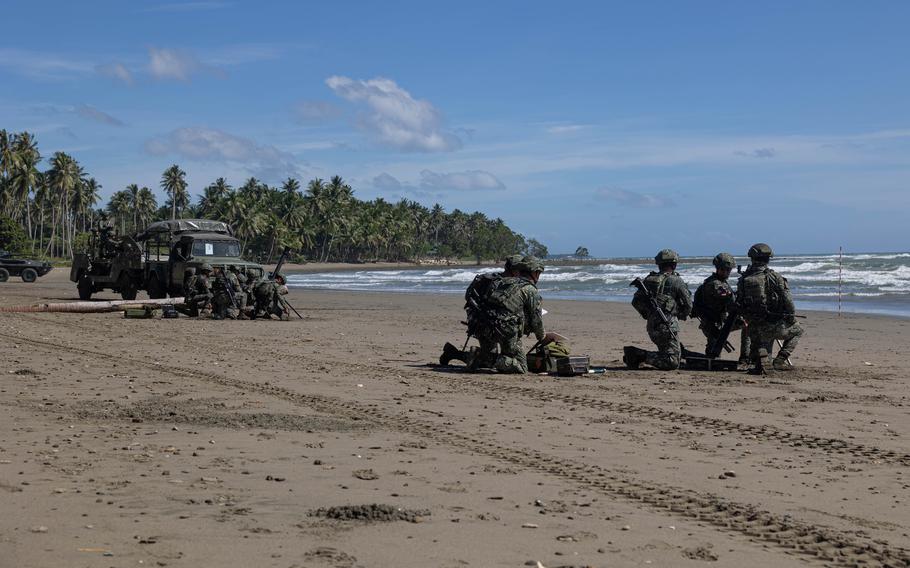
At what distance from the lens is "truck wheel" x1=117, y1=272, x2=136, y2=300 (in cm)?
2977

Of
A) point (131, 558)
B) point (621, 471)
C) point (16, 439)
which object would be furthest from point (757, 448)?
point (16, 439)

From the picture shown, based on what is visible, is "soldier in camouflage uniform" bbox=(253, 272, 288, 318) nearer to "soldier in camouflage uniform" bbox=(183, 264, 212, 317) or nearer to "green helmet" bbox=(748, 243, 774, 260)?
"soldier in camouflage uniform" bbox=(183, 264, 212, 317)

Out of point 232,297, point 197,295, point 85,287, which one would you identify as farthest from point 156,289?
point 232,297

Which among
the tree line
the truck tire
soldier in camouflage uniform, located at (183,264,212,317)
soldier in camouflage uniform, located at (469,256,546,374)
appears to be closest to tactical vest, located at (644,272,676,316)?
soldier in camouflage uniform, located at (469,256,546,374)

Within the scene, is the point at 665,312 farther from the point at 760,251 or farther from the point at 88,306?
the point at 88,306

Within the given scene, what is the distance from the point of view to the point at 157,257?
28781 millimetres

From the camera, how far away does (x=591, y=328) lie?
2288 centimetres

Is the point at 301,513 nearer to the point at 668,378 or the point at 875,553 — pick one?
the point at 875,553

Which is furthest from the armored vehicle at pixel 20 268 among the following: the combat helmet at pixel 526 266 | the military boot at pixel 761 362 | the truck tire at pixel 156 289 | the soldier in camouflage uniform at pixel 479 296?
the military boot at pixel 761 362

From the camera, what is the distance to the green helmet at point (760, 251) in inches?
532

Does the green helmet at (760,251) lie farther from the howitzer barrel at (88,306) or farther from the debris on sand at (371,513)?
the howitzer barrel at (88,306)

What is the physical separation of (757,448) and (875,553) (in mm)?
3020

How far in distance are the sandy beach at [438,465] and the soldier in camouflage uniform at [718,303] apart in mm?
905

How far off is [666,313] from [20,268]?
4483 cm
